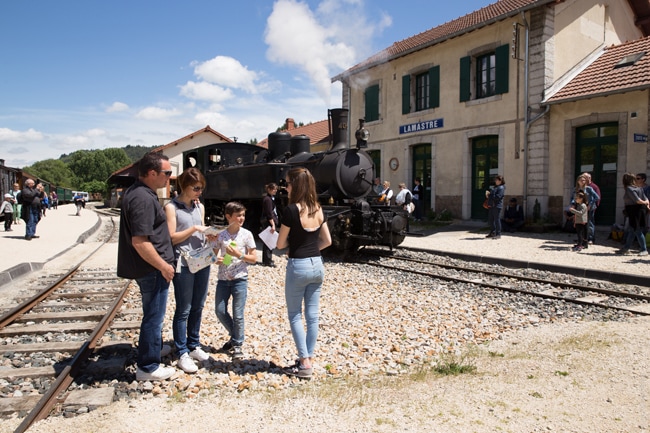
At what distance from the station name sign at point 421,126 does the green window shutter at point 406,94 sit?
0.62 metres

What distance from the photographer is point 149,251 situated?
10.9 ft

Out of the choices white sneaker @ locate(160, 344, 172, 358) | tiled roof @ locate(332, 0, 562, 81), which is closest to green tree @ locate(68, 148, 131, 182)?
tiled roof @ locate(332, 0, 562, 81)

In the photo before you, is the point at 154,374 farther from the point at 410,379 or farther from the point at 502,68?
the point at 502,68

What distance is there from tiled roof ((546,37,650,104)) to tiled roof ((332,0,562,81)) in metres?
2.46

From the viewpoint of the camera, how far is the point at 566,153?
13.4 metres

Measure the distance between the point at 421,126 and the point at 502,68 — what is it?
361cm

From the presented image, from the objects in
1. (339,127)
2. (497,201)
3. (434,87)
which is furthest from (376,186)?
(434,87)

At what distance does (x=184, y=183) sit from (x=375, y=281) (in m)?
4.48

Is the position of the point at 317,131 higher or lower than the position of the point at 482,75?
lower

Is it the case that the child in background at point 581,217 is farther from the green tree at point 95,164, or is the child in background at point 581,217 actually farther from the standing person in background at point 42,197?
the green tree at point 95,164

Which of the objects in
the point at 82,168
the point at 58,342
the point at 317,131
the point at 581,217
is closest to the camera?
the point at 58,342

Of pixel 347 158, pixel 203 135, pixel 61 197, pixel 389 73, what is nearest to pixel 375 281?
pixel 347 158

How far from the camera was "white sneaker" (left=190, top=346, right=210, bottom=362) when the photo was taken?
4031 mm

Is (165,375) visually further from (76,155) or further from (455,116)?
(76,155)
